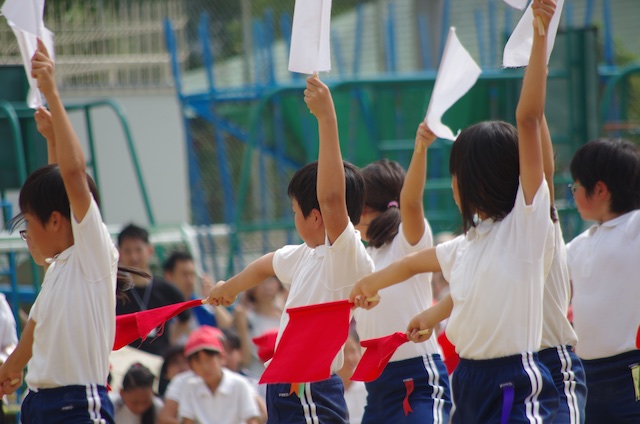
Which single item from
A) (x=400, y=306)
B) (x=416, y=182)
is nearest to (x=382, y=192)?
(x=416, y=182)

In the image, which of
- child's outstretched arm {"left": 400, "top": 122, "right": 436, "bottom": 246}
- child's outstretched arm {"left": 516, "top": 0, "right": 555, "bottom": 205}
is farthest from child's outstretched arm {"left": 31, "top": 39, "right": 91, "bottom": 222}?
child's outstretched arm {"left": 516, "top": 0, "right": 555, "bottom": 205}

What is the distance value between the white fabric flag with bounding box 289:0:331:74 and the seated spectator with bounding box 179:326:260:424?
3026 mm

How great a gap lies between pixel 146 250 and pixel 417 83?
2.51 metres

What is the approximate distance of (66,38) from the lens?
1174 centimetres

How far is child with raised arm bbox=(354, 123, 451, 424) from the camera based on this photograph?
13.9 ft

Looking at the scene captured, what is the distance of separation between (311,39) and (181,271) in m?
4.13

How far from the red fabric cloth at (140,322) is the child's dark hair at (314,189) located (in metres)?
0.70

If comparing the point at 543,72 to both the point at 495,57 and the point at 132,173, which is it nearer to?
the point at 495,57

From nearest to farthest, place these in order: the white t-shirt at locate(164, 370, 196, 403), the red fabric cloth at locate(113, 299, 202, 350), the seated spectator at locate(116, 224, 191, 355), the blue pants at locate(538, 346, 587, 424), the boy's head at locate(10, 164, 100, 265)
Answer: the blue pants at locate(538, 346, 587, 424)
the boy's head at locate(10, 164, 100, 265)
the red fabric cloth at locate(113, 299, 202, 350)
the white t-shirt at locate(164, 370, 196, 403)
the seated spectator at locate(116, 224, 191, 355)

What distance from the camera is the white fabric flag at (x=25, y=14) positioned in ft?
12.6

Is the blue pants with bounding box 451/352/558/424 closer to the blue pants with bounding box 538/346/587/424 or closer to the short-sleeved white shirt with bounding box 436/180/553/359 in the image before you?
the short-sleeved white shirt with bounding box 436/180/553/359

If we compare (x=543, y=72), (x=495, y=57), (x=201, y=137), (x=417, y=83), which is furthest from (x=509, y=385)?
(x=201, y=137)

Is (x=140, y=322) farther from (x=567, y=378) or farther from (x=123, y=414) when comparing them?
(x=123, y=414)

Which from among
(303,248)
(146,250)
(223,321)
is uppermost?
(303,248)
